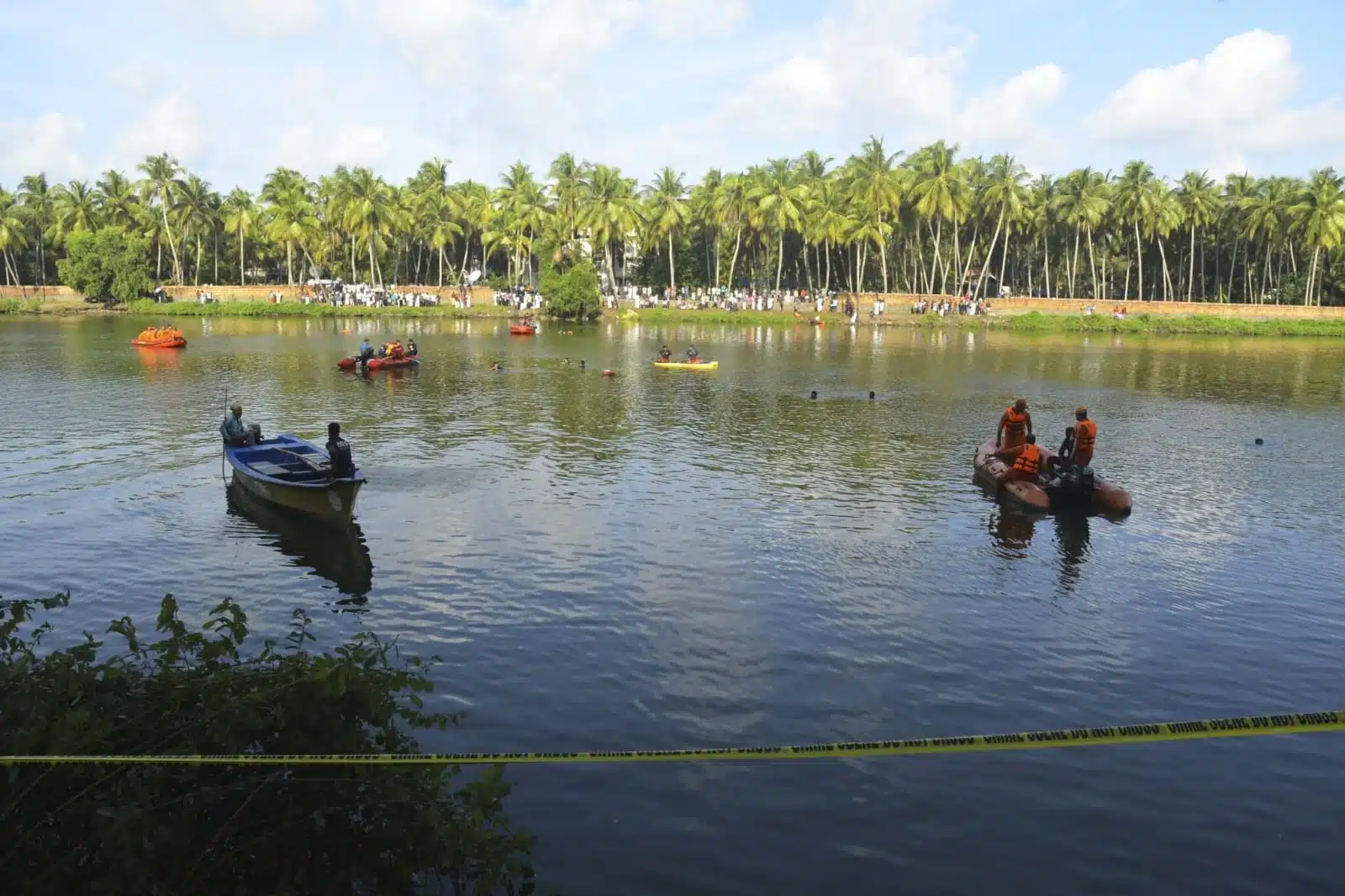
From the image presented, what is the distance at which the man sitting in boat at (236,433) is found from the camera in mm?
23859

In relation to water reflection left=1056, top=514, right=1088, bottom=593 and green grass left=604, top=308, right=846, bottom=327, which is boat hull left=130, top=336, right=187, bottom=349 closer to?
green grass left=604, top=308, right=846, bottom=327

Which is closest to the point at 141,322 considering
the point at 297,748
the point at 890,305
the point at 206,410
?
the point at 206,410

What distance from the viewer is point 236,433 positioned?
79.3ft

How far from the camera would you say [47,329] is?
2958 inches

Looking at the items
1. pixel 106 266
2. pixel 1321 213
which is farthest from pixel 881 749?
pixel 106 266

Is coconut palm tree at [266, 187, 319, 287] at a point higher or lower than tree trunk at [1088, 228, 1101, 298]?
higher

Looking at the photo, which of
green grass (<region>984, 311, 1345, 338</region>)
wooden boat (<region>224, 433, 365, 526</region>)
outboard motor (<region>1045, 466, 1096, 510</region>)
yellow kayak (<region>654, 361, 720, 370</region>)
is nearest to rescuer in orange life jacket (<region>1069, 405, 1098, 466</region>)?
outboard motor (<region>1045, 466, 1096, 510</region>)

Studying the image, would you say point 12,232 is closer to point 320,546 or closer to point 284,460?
point 284,460

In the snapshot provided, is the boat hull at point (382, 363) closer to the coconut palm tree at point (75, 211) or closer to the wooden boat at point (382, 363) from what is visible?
the wooden boat at point (382, 363)

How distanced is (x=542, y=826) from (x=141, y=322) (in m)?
87.3

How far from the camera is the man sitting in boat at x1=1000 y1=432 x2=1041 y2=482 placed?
2302 centimetres

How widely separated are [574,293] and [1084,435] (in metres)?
72.6

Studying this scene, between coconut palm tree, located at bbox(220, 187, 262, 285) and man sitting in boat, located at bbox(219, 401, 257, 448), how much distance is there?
283 feet

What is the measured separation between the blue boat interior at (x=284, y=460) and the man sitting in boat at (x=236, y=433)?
3.40ft
